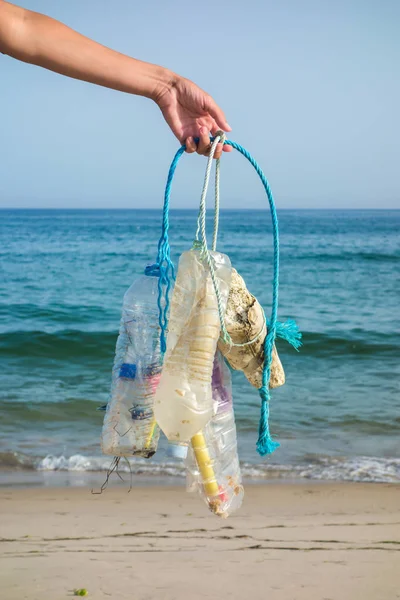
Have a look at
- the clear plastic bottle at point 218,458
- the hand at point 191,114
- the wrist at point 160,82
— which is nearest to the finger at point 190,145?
the hand at point 191,114

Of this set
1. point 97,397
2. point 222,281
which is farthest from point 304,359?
point 222,281

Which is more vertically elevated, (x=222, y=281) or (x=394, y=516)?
(x=222, y=281)

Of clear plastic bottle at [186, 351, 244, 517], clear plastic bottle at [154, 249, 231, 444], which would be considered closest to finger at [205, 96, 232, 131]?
clear plastic bottle at [154, 249, 231, 444]

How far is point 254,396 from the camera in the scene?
856 centimetres

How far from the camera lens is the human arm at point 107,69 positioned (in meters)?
1.96

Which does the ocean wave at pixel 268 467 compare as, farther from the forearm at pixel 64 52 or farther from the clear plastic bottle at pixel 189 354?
the forearm at pixel 64 52

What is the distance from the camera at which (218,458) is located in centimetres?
254

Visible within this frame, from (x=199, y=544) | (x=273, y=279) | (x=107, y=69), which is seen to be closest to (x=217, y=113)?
(x=107, y=69)

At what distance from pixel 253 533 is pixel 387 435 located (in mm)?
3044

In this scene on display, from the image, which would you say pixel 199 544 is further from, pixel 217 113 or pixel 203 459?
pixel 217 113

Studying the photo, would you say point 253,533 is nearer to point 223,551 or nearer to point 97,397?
point 223,551

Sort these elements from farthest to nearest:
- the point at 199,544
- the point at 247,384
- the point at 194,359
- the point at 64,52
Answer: the point at 247,384, the point at 199,544, the point at 194,359, the point at 64,52

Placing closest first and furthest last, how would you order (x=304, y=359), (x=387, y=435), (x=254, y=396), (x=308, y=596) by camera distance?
1. (x=308, y=596)
2. (x=387, y=435)
3. (x=254, y=396)
4. (x=304, y=359)

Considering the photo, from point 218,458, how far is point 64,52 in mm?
1380
